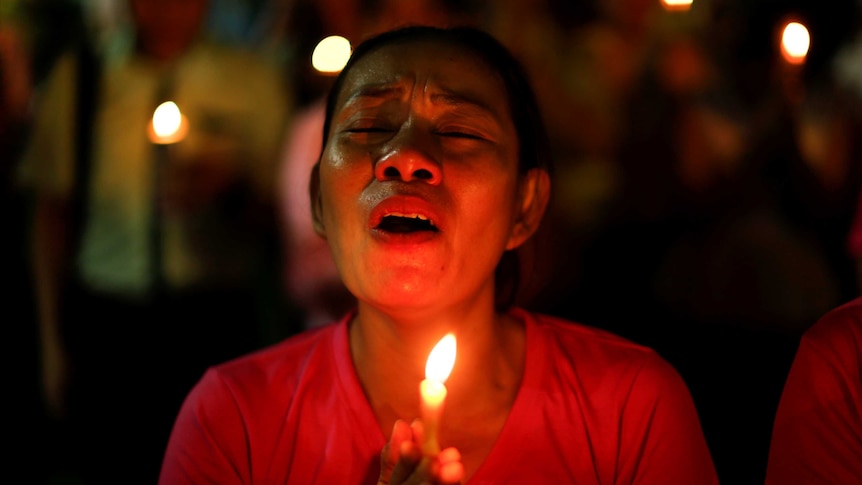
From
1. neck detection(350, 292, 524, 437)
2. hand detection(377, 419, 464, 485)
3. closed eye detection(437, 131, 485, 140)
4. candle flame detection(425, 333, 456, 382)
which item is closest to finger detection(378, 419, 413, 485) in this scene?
hand detection(377, 419, 464, 485)

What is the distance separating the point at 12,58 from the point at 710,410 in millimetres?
3179

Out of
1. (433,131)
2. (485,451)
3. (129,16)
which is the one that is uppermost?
(129,16)

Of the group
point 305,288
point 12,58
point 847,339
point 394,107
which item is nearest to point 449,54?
point 394,107

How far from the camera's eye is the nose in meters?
1.99

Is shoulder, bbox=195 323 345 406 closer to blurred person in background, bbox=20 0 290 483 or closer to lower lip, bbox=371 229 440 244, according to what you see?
lower lip, bbox=371 229 440 244

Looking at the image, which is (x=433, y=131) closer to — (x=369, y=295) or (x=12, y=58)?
(x=369, y=295)

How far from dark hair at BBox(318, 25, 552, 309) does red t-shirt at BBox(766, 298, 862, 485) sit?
75 cm

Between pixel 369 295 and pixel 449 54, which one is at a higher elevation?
pixel 449 54

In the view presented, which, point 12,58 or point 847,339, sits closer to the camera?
point 847,339

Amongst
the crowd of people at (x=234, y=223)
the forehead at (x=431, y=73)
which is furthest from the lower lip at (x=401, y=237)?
the crowd of people at (x=234, y=223)

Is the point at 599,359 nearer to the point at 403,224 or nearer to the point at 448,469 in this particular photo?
the point at 403,224

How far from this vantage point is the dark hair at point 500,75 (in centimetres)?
228

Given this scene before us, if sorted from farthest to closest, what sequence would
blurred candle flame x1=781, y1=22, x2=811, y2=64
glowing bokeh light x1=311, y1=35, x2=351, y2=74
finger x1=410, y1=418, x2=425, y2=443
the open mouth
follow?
glowing bokeh light x1=311, y1=35, x2=351, y2=74, blurred candle flame x1=781, y1=22, x2=811, y2=64, the open mouth, finger x1=410, y1=418, x2=425, y2=443

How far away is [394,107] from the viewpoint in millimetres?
2158
